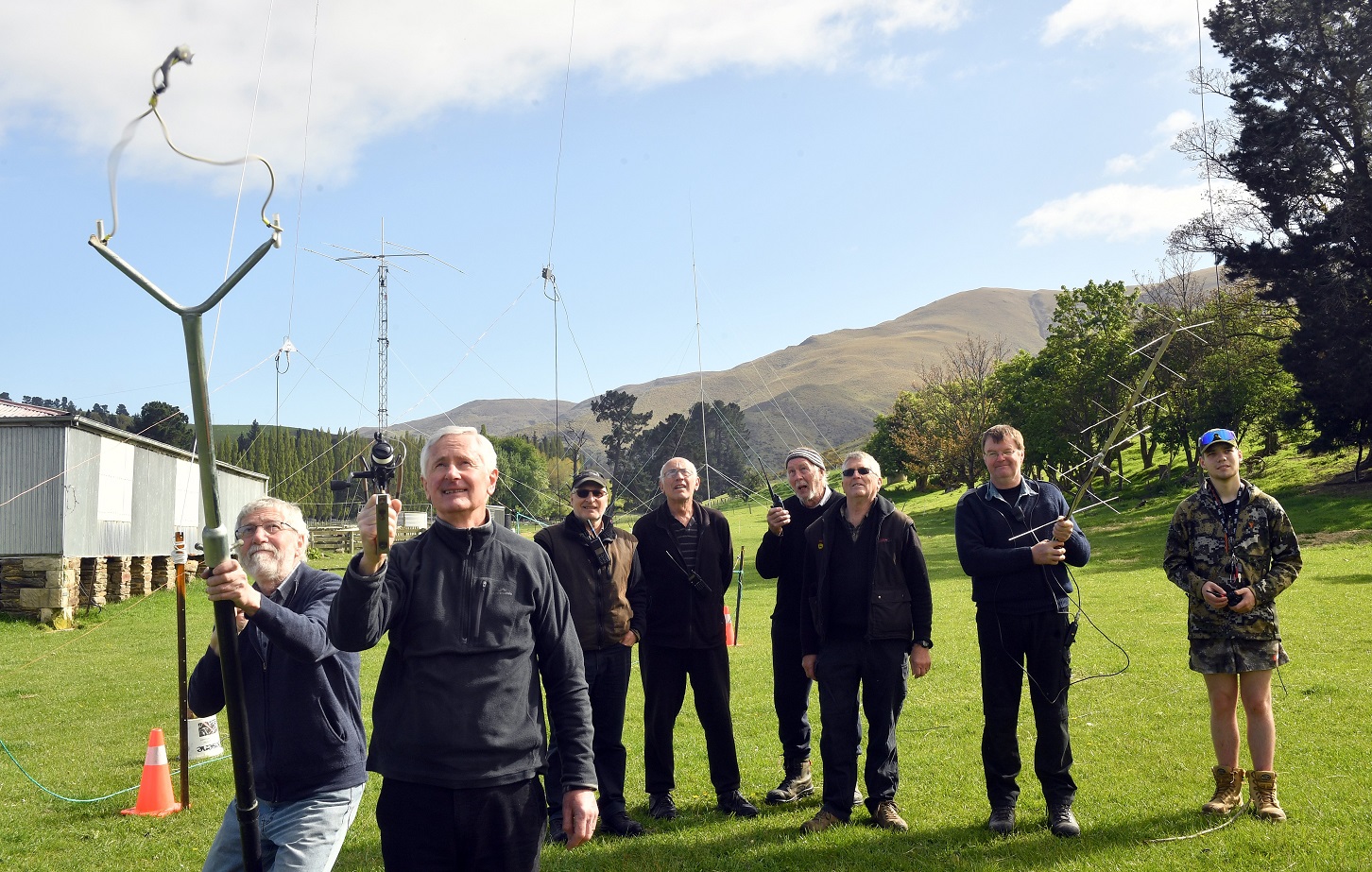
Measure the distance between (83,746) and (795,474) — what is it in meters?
8.35

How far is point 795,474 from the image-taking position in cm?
782

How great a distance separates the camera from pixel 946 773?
27.0 feet

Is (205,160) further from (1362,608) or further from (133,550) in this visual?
(133,550)

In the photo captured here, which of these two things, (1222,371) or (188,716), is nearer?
(188,716)

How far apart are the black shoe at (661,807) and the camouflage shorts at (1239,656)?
3.61m

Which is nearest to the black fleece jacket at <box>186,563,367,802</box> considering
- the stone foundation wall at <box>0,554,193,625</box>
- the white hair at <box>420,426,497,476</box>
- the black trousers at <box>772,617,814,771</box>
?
the white hair at <box>420,426,497,476</box>

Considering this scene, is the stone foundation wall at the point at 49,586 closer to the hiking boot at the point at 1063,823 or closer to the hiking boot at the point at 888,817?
the hiking boot at the point at 888,817

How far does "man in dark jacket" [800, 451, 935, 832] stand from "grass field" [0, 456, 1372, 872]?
30 centimetres

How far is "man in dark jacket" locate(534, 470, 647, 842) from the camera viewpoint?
7.03 metres

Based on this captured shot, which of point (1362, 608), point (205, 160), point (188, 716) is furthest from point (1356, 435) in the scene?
point (205, 160)

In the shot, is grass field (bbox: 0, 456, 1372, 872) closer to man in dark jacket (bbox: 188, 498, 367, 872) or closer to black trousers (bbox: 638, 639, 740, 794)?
black trousers (bbox: 638, 639, 740, 794)

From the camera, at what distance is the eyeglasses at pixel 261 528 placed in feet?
13.5

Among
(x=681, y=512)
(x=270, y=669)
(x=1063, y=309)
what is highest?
(x=1063, y=309)

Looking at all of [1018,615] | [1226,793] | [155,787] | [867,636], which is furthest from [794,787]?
[155,787]
